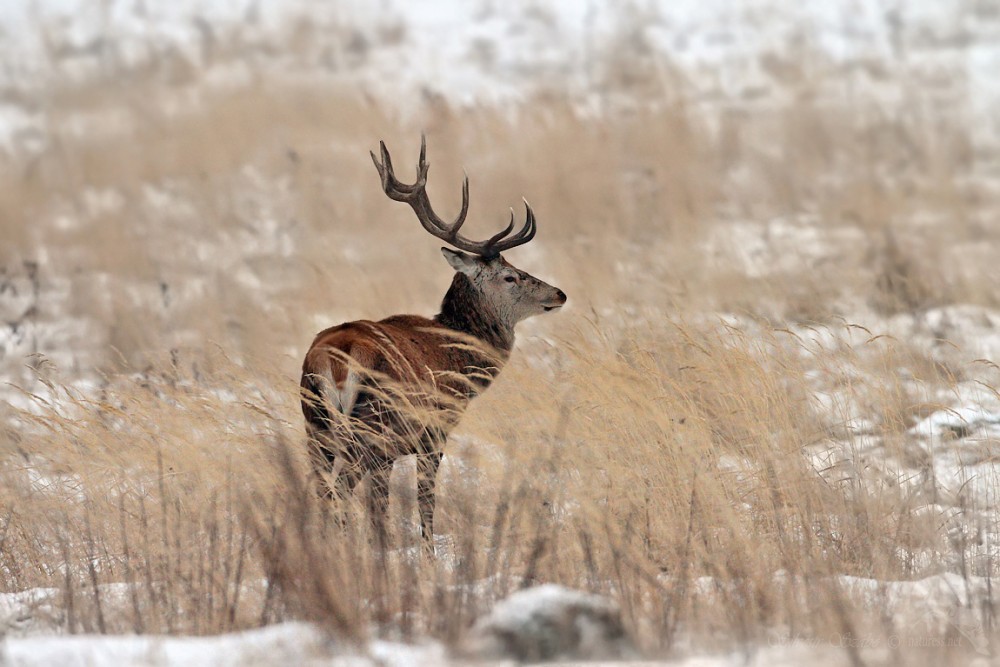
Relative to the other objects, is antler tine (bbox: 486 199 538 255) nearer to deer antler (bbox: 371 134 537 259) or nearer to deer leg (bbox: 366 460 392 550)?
deer antler (bbox: 371 134 537 259)

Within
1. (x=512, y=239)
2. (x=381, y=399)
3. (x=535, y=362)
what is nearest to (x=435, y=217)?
(x=512, y=239)

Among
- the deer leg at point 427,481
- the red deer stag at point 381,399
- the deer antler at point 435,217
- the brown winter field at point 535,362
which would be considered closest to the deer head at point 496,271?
the deer antler at point 435,217

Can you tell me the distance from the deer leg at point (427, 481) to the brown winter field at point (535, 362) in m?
0.09

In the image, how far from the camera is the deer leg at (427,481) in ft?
16.1

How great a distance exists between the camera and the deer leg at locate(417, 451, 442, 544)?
16.1ft

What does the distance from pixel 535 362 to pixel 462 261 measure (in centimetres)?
82

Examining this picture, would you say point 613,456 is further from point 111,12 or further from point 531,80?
point 111,12

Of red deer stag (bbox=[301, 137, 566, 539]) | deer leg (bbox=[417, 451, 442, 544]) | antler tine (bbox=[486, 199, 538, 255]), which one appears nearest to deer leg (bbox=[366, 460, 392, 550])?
red deer stag (bbox=[301, 137, 566, 539])

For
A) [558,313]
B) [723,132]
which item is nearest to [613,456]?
[558,313]

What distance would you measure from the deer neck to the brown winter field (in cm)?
23

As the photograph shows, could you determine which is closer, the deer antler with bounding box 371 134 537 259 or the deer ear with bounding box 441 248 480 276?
the deer antler with bounding box 371 134 537 259

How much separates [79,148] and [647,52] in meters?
7.43

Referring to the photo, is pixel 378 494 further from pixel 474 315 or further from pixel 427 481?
pixel 474 315

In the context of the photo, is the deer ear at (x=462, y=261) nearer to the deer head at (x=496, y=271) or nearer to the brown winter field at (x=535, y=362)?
the deer head at (x=496, y=271)
